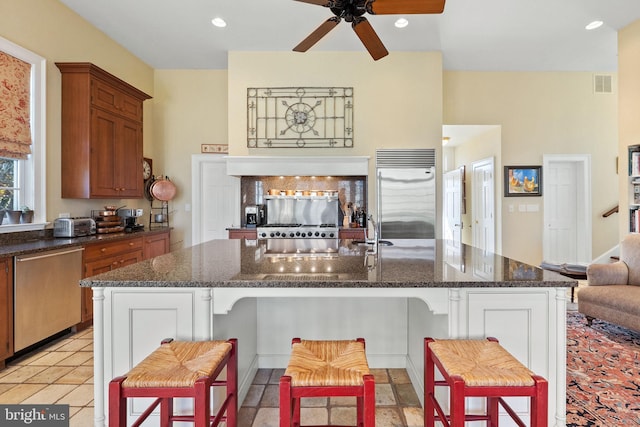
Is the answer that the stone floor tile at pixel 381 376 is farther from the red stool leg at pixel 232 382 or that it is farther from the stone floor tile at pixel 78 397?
the stone floor tile at pixel 78 397

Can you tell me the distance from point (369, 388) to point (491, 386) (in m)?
0.42

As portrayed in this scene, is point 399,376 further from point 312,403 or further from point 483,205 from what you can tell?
point 483,205

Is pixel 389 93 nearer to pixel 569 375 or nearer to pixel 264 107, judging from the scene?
pixel 264 107

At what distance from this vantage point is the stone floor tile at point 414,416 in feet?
6.07

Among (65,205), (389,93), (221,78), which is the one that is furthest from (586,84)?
(65,205)

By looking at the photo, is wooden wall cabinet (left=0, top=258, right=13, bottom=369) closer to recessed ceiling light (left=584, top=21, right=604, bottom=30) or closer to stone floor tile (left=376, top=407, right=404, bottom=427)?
stone floor tile (left=376, top=407, right=404, bottom=427)

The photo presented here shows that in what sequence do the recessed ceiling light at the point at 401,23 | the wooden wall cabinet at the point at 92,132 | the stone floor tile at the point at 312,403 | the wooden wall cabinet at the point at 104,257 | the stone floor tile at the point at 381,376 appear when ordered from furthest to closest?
the recessed ceiling light at the point at 401,23 → the wooden wall cabinet at the point at 92,132 → the wooden wall cabinet at the point at 104,257 → the stone floor tile at the point at 381,376 → the stone floor tile at the point at 312,403

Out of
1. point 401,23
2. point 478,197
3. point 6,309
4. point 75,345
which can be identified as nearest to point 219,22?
point 401,23

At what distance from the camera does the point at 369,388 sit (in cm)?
118

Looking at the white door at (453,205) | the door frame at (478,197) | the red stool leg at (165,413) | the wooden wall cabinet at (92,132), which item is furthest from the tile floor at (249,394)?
the white door at (453,205)

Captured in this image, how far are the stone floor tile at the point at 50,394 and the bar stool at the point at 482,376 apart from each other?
2279 millimetres

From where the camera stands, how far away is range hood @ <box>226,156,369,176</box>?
183 inches

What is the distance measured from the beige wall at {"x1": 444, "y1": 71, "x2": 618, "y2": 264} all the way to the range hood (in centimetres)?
188

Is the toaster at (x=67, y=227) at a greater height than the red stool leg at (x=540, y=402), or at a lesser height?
greater
